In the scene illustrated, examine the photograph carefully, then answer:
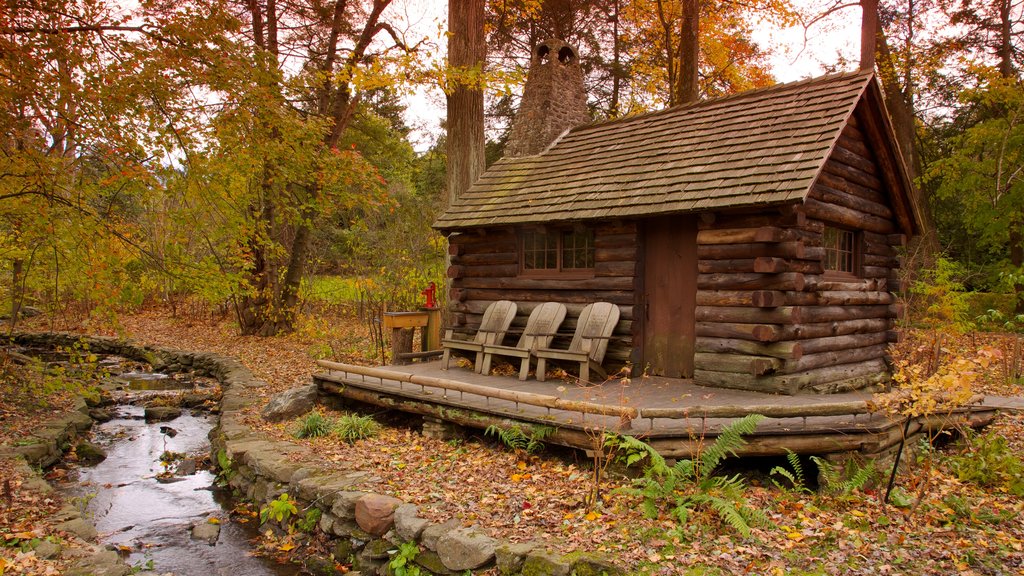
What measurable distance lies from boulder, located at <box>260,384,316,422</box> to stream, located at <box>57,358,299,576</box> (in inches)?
40.0

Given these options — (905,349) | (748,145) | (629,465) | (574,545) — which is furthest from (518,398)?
(905,349)

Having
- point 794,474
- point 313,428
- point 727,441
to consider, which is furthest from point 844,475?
point 313,428

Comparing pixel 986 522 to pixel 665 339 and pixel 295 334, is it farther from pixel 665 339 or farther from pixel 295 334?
pixel 295 334

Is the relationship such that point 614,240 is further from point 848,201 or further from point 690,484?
point 690,484

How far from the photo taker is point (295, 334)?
15836 mm

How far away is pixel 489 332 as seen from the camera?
958 centimetres

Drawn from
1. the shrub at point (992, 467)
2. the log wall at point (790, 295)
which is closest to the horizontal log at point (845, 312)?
the log wall at point (790, 295)

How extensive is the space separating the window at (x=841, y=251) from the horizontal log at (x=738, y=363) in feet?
6.36

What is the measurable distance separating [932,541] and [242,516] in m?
6.34

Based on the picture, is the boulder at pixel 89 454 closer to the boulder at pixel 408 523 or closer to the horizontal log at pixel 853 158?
the boulder at pixel 408 523

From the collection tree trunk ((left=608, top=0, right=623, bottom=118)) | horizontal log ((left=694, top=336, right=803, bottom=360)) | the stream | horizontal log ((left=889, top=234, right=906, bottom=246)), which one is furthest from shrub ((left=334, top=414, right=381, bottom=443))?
tree trunk ((left=608, top=0, right=623, bottom=118))

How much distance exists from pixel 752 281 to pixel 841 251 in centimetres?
221

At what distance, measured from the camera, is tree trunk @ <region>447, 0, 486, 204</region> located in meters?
12.5

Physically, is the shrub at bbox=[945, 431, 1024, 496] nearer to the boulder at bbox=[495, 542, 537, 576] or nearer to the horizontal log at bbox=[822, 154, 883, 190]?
the horizontal log at bbox=[822, 154, 883, 190]
